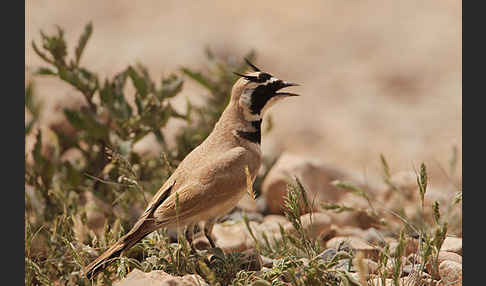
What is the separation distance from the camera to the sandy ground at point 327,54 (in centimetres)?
998

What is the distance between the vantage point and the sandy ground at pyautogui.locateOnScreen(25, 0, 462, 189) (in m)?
9.98

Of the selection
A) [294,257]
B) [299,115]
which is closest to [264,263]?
[294,257]

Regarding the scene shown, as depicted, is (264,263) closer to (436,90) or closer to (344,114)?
(344,114)

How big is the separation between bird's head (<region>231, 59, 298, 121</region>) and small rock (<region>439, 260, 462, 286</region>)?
Result: 147 centimetres

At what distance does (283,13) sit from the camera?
13.3 m

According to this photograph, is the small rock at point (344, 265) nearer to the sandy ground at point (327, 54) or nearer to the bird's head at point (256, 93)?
the bird's head at point (256, 93)

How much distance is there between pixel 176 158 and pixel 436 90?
6869 millimetres

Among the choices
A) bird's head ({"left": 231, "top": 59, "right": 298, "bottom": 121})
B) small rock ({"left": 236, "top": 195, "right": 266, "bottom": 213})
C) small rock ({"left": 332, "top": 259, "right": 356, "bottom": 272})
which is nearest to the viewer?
small rock ({"left": 332, "top": 259, "right": 356, "bottom": 272})

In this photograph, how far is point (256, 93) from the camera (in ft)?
13.8

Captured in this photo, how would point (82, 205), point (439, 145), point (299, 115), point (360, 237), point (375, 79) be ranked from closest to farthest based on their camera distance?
point (360, 237) → point (82, 205) → point (439, 145) → point (299, 115) → point (375, 79)

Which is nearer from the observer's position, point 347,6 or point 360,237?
point 360,237

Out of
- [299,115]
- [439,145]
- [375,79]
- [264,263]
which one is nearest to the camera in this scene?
[264,263]

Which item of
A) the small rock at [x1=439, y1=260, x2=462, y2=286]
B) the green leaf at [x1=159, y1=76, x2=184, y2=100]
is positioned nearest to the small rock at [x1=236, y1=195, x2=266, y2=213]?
the green leaf at [x1=159, y1=76, x2=184, y2=100]

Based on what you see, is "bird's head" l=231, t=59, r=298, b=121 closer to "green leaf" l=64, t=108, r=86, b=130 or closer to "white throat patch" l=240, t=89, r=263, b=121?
"white throat patch" l=240, t=89, r=263, b=121
